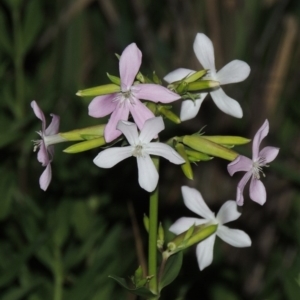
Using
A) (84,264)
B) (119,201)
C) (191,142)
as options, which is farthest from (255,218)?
(191,142)

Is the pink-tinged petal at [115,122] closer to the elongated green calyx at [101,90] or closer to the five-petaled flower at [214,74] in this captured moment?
the elongated green calyx at [101,90]

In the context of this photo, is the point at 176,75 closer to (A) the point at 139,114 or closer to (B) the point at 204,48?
(B) the point at 204,48

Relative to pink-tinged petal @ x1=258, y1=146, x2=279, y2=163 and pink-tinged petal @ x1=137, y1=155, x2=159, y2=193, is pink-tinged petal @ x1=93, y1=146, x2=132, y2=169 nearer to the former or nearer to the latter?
pink-tinged petal @ x1=137, y1=155, x2=159, y2=193

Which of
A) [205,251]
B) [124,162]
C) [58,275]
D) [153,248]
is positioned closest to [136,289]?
[153,248]

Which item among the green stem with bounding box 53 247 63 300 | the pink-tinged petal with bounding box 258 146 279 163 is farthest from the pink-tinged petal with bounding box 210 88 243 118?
the green stem with bounding box 53 247 63 300

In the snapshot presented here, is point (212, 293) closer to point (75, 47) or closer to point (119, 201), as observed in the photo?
point (119, 201)

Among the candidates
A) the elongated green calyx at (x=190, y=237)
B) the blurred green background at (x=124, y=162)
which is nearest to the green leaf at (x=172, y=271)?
the elongated green calyx at (x=190, y=237)
